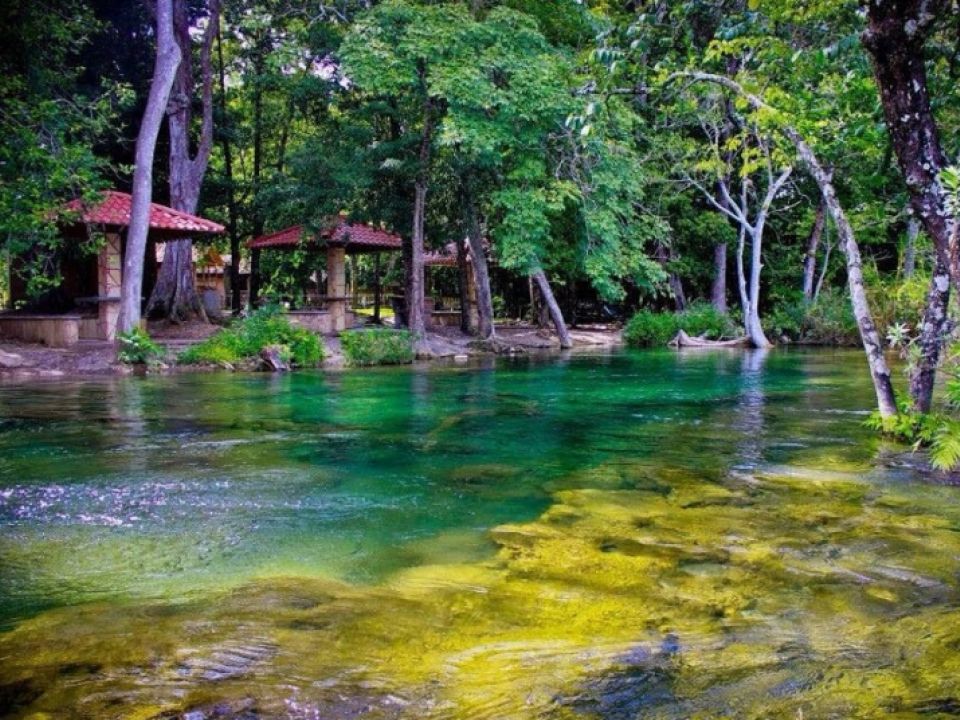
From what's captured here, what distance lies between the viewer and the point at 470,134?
1675cm

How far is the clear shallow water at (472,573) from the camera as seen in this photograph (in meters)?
3.09

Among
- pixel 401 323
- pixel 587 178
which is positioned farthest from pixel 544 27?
pixel 401 323

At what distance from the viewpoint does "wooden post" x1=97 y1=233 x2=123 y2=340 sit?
1872cm

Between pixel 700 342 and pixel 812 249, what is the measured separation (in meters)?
5.19

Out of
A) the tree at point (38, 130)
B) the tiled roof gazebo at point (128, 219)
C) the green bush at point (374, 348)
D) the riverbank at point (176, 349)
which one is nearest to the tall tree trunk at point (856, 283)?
the tree at point (38, 130)

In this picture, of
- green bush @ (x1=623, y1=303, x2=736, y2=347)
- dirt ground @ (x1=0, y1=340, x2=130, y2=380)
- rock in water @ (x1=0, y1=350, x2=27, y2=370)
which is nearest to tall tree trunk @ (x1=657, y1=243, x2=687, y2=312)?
green bush @ (x1=623, y1=303, x2=736, y2=347)

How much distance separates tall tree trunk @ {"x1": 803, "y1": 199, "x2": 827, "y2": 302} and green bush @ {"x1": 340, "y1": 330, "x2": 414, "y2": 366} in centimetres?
1420

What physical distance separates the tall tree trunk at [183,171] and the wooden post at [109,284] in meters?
3.29

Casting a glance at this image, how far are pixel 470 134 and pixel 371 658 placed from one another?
48.0 ft

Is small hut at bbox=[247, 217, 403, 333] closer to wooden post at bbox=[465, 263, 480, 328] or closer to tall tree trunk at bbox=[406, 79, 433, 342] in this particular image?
tall tree trunk at bbox=[406, 79, 433, 342]

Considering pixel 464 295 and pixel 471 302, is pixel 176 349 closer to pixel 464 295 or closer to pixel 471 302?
pixel 464 295

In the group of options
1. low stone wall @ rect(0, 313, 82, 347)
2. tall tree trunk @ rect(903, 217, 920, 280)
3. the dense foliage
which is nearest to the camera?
the dense foliage

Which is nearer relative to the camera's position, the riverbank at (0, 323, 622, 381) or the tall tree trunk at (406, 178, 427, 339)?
the riverbank at (0, 323, 622, 381)

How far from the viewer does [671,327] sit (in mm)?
26141
